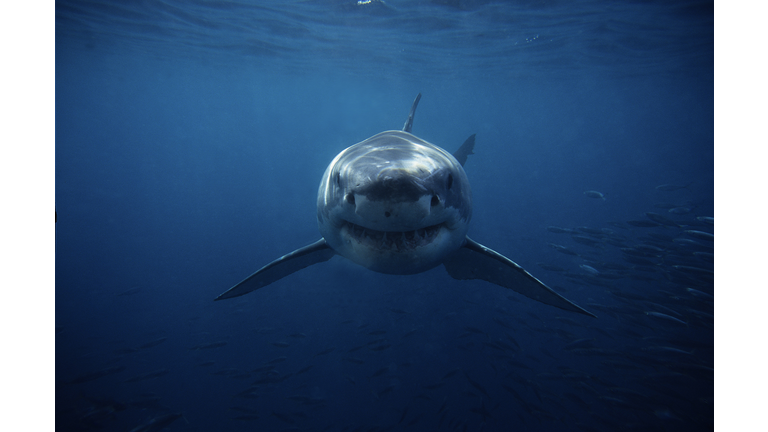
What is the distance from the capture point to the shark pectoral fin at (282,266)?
408cm

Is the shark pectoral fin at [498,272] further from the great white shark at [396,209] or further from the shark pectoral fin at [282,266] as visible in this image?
the shark pectoral fin at [282,266]

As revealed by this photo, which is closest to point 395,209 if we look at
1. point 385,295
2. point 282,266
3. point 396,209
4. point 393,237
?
point 396,209

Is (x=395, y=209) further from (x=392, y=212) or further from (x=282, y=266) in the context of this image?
(x=282, y=266)

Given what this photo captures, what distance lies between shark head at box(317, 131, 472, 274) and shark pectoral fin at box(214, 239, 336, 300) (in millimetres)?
1108

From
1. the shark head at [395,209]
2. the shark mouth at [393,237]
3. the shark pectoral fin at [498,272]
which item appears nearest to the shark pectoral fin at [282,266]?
the shark head at [395,209]

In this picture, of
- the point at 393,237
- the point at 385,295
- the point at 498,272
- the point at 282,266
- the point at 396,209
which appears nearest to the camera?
the point at 396,209

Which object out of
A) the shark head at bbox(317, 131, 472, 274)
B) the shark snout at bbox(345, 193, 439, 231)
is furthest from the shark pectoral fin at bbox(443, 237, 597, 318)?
the shark snout at bbox(345, 193, 439, 231)

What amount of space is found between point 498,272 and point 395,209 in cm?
250

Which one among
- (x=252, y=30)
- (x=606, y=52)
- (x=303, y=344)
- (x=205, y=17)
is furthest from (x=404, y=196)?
(x=606, y=52)

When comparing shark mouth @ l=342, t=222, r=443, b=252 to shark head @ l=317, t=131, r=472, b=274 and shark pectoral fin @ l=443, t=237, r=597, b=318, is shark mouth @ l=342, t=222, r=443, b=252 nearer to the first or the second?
shark head @ l=317, t=131, r=472, b=274

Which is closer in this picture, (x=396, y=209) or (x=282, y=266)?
(x=396, y=209)

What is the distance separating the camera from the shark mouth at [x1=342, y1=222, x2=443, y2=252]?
2.50 meters

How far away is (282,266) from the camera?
431 centimetres

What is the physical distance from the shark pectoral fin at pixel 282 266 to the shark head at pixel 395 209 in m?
1.11
